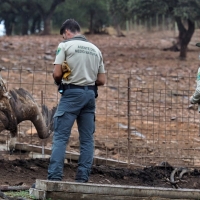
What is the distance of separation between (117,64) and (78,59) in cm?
1602

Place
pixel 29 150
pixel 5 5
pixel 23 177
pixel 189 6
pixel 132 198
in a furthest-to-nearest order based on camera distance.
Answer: pixel 5 5, pixel 189 6, pixel 29 150, pixel 23 177, pixel 132 198

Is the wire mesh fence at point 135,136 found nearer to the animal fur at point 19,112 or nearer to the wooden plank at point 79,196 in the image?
the animal fur at point 19,112

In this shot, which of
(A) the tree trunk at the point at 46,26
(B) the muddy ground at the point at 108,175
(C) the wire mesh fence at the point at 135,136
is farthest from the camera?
(A) the tree trunk at the point at 46,26

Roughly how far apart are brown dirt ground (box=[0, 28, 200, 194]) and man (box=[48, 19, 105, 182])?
107cm

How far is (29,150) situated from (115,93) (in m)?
6.75

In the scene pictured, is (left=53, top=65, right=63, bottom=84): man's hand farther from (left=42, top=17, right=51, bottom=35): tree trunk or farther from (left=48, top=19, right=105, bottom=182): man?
(left=42, top=17, right=51, bottom=35): tree trunk

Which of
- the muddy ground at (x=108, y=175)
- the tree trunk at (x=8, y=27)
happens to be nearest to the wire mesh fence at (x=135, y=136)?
the muddy ground at (x=108, y=175)

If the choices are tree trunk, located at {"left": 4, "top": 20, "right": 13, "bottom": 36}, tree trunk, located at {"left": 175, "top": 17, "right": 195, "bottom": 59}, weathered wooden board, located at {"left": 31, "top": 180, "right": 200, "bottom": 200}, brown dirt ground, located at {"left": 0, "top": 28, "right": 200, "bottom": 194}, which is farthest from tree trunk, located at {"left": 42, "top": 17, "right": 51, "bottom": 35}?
weathered wooden board, located at {"left": 31, "top": 180, "right": 200, "bottom": 200}

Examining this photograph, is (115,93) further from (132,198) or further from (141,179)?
(132,198)

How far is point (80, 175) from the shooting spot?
7.95m

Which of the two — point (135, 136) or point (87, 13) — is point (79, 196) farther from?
point (87, 13)

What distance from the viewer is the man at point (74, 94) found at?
304 inches

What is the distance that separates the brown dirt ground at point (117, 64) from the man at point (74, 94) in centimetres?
107

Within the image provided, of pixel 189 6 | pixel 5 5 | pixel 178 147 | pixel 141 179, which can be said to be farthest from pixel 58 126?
pixel 5 5
